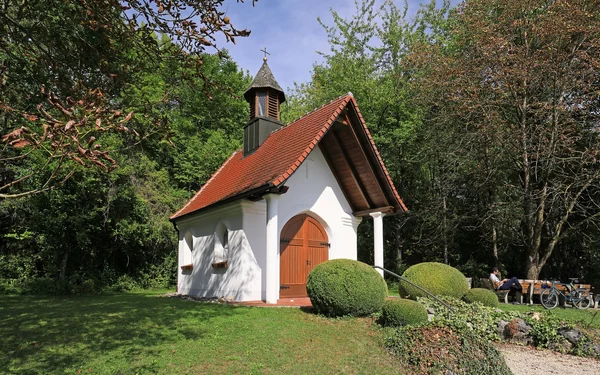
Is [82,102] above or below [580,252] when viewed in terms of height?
above

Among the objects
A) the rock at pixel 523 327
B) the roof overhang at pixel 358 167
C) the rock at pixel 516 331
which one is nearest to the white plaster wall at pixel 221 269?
the roof overhang at pixel 358 167

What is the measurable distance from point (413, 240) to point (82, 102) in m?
26.5

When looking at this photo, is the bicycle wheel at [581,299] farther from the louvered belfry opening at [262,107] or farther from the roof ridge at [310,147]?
the louvered belfry opening at [262,107]

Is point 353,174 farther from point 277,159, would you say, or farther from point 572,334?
point 572,334

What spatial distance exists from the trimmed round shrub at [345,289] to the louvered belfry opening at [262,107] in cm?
807

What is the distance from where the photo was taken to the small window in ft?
53.1

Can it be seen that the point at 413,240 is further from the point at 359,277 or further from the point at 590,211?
the point at 359,277

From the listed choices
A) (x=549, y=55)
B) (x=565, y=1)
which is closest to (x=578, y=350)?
(x=549, y=55)

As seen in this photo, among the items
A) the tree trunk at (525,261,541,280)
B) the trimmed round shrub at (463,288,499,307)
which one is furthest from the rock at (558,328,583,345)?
the tree trunk at (525,261,541,280)

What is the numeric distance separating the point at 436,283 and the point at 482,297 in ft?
3.96

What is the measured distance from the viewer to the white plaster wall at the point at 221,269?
1190 centimetres

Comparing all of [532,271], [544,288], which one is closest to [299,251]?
[544,288]

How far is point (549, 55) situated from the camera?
1595 centimetres

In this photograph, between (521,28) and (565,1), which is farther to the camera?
(521,28)
